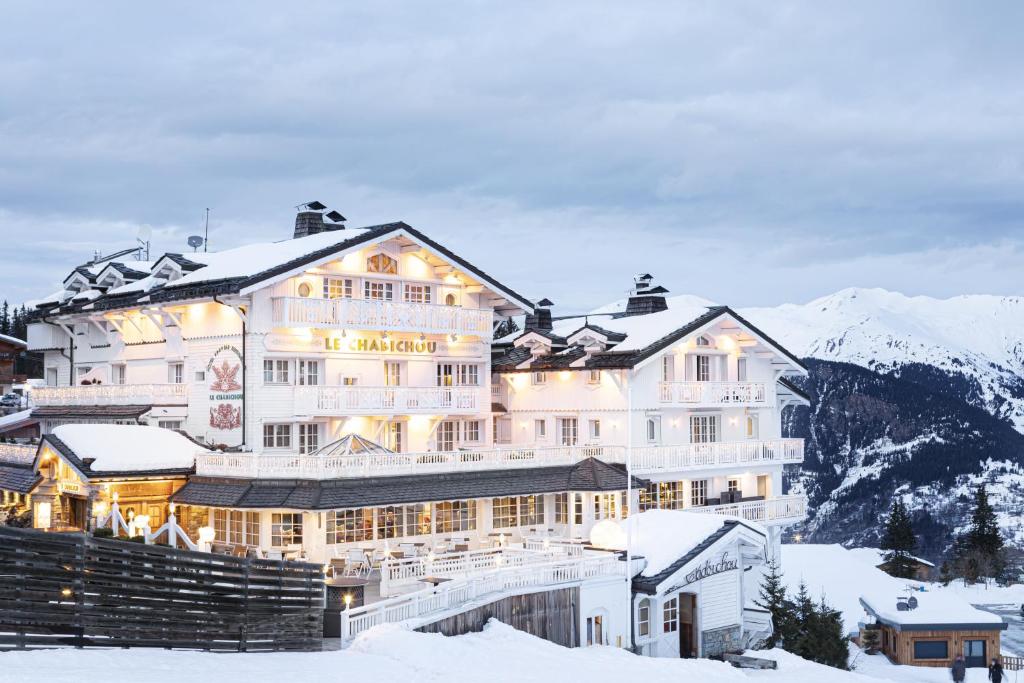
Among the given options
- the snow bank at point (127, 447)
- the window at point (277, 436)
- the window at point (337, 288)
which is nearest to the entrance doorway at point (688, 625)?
the window at point (277, 436)

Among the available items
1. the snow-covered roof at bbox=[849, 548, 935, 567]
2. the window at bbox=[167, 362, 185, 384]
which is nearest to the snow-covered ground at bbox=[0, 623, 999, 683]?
the window at bbox=[167, 362, 185, 384]

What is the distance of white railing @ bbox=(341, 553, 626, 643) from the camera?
2481 centimetres

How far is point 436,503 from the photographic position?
36.3 meters

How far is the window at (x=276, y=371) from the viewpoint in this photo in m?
37.6

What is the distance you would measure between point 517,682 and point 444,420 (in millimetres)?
21006

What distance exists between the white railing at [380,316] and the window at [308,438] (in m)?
3.44

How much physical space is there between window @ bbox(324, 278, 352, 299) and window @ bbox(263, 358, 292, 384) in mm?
2796

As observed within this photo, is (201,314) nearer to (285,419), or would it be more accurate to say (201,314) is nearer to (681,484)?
(285,419)

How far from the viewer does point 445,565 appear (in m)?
29.7

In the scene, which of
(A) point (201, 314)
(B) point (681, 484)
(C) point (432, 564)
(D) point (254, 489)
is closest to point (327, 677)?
(C) point (432, 564)

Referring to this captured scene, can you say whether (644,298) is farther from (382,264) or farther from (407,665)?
(407,665)

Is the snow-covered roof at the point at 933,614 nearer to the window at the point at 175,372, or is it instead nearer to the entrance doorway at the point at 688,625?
the entrance doorway at the point at 688,625

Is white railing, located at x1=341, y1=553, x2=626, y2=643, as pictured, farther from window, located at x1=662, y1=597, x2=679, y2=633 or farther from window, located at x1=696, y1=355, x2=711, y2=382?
window, located at x1=696, y1=355, x2=711, y2=382

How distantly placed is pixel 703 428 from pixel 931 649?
37.9 feet
